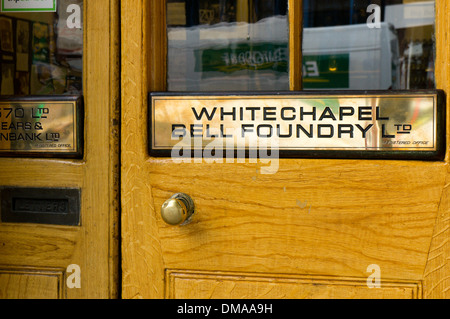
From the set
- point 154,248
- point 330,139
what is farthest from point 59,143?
point 330,139

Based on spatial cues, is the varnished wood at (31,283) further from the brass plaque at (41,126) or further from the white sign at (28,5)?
the white sign at (28,5)

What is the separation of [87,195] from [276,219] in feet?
1.10

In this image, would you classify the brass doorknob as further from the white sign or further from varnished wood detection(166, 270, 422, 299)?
the white sign

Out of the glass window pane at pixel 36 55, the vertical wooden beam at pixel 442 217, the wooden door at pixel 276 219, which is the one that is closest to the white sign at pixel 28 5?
the glass window pane at pixel 36 55

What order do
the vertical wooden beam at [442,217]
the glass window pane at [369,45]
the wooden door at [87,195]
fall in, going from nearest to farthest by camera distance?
1. the vertical wooden beam at [442,217]
2. the wooden door at [87,195]
3. the glass window pane at [369,45]

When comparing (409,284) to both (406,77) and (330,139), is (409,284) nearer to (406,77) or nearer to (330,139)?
(330,139)

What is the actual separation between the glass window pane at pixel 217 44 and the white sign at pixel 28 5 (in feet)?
0.71

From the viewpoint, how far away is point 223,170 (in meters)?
0.90

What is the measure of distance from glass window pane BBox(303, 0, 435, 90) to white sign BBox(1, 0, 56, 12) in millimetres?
497

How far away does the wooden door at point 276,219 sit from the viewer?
0.85 meters

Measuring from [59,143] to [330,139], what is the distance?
0.47 m

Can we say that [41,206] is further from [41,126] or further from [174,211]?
[174,211]

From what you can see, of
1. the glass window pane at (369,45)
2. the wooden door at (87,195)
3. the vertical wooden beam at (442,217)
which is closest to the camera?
the vertical wooden beam at (442,217)

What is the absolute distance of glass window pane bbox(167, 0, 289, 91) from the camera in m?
0.97
